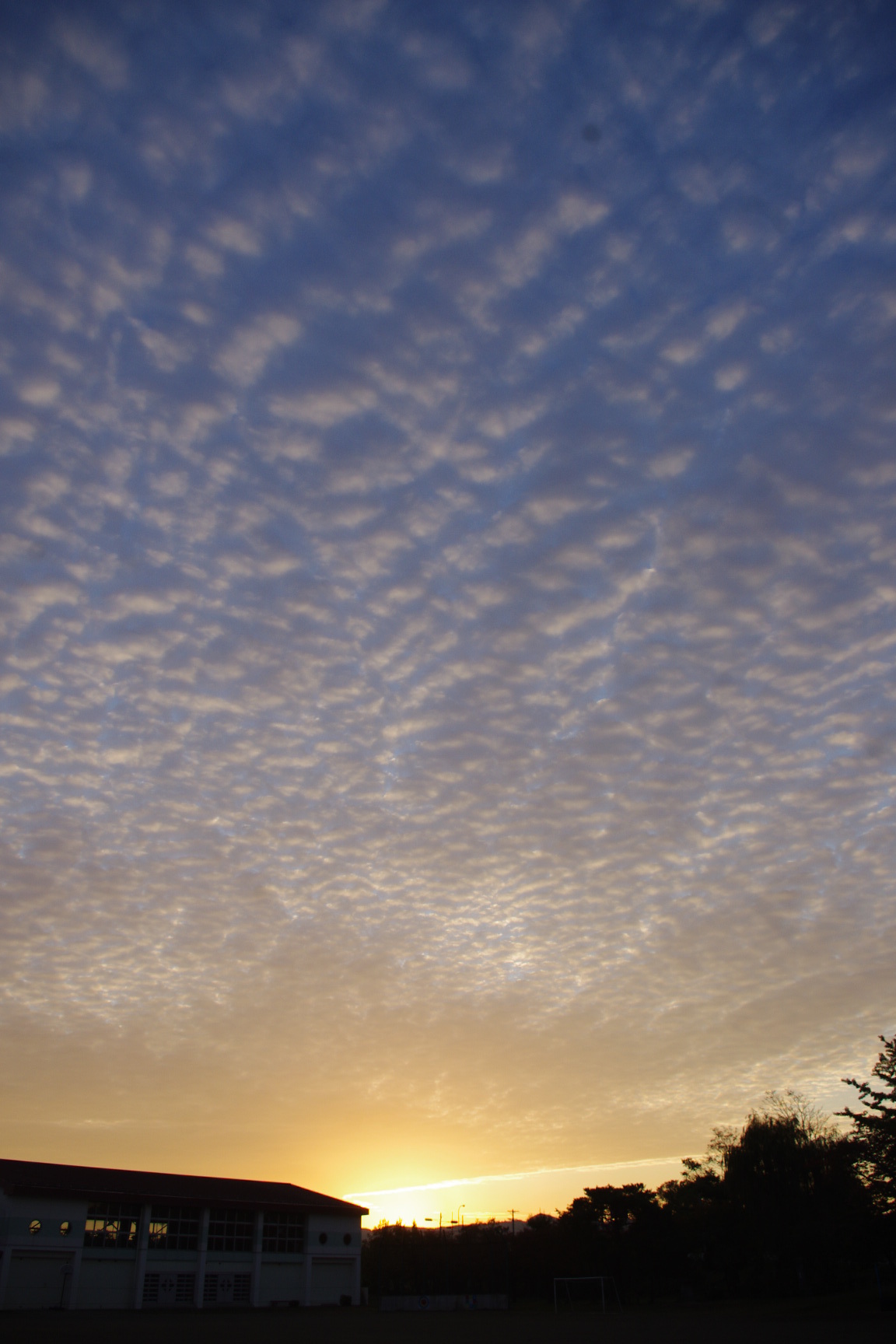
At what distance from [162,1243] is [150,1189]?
330 cm

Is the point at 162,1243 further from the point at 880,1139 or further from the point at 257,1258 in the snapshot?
the point at 880,1139

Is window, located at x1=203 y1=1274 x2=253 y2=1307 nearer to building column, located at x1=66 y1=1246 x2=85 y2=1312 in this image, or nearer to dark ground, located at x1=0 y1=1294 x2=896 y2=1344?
dark ground, located at x1=0 y1=1294 x2=896 y2=1344

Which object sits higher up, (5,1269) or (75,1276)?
(5,1269)

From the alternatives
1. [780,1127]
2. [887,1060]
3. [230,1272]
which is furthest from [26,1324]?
[780,1127]

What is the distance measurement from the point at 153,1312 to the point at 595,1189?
40.8 meters

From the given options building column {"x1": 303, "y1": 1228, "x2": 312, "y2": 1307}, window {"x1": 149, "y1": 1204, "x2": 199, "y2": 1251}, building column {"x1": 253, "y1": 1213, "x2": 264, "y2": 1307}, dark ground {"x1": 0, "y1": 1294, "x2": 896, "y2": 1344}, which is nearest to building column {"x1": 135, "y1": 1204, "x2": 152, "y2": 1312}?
window {"x1": 149, "y1": 1204, "x2": 199, "y2": 1251}

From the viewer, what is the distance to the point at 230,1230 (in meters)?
62.7

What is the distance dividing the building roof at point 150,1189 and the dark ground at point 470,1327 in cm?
784

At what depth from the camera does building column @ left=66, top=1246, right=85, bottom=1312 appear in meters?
55.5

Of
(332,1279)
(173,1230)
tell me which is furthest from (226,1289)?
(332,1279)

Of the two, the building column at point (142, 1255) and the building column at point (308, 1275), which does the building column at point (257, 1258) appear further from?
the building column at point (142, 1255)

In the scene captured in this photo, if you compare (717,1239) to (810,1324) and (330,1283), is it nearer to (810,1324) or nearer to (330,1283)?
(330,1283)

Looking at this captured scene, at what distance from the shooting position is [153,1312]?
51062 millimetres

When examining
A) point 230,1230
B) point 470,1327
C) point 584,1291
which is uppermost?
point 230,1230
